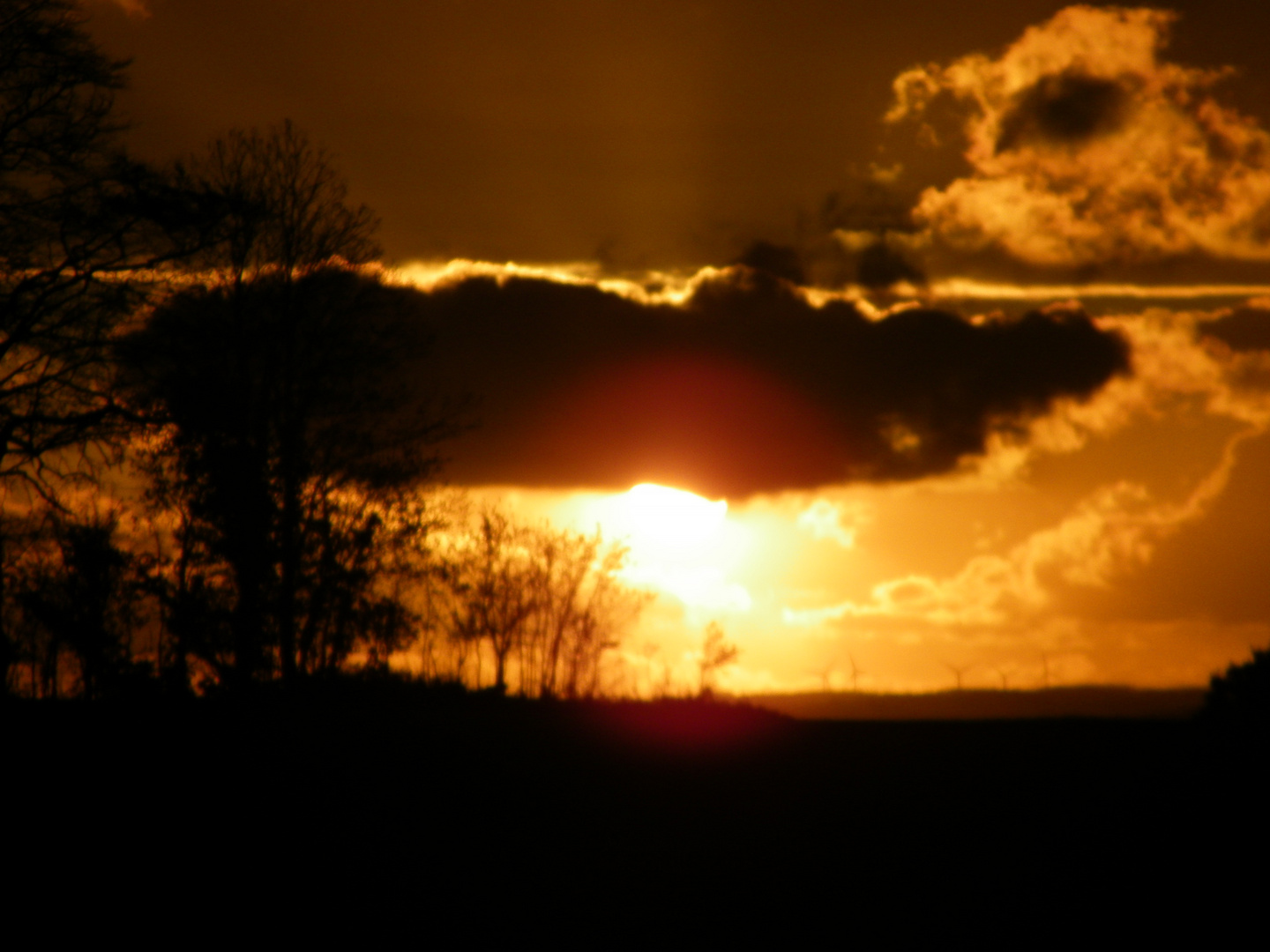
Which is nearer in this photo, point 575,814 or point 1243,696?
point 575,814

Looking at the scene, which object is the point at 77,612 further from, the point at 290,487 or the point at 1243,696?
the point at 1243,696

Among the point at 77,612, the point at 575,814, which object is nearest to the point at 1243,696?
the point at 575,814

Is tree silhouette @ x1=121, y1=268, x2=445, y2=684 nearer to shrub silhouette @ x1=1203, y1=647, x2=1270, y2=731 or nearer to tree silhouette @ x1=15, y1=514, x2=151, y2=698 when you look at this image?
tree silhouette @ x1=15, y1=514, x2=151, y2=698

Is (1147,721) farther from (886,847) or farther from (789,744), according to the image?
(886,847)

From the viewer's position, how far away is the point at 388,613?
27906 mm

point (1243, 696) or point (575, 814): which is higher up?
point (1243, 696)

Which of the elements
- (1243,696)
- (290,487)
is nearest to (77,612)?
(290,487)

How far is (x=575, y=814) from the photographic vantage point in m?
15.5

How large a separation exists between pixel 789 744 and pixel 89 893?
1178 centimetres

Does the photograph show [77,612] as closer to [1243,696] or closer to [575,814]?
[575,814]

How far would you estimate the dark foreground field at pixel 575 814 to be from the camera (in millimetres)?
13000

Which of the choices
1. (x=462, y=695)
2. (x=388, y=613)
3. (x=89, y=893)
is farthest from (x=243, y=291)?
(x=89, y=893)

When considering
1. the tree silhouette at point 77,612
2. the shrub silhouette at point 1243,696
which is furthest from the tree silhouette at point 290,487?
the shrub silhouette at point 1243,696

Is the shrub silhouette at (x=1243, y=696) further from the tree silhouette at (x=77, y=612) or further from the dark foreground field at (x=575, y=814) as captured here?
the tree silhouette at (x=77, y=612)
